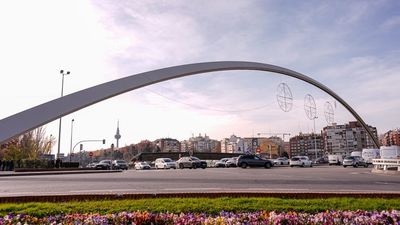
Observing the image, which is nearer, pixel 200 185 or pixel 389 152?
pixel 200 185

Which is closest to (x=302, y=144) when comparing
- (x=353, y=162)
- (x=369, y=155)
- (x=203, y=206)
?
(x=369, y=155)

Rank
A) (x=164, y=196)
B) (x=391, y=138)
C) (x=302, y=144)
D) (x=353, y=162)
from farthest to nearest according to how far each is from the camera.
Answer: (x=302, y=144), (x=391, y=138), (x=353, y=162), (x=164, y=196)

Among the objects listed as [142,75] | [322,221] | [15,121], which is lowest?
[322,221]

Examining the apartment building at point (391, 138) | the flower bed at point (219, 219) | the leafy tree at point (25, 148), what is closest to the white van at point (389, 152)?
the flower bed at point (219, 219)

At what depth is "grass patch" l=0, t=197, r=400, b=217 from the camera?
845 cm

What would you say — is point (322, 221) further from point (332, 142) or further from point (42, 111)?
point (332, 142)

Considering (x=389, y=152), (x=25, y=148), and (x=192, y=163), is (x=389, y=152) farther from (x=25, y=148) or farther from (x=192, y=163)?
(x=25, y=148)

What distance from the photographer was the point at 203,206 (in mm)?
8867

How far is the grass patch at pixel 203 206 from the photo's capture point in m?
8.45

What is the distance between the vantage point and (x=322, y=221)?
702cm

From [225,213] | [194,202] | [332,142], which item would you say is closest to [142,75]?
[194,202]

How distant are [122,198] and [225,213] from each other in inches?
147

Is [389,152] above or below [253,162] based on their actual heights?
above

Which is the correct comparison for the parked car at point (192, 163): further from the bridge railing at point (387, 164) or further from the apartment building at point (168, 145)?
the apartment building at point (168, 145)
